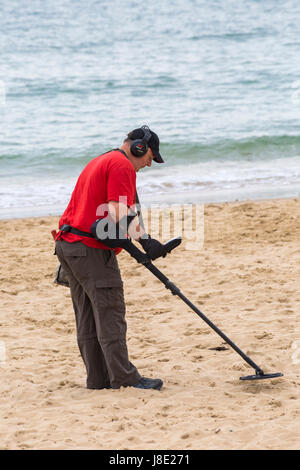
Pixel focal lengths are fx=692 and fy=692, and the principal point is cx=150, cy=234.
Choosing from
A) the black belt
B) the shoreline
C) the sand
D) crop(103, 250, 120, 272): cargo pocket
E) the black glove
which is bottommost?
the sand

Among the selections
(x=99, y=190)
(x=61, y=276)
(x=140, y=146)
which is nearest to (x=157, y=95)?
(x=61, y=276)

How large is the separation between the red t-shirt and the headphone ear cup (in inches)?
3.2

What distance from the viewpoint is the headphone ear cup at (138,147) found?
4.00m

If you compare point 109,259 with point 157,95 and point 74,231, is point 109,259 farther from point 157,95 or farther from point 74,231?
point 157,95

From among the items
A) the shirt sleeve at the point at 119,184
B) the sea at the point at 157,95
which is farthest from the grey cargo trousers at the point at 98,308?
the sea at the point at 157,95

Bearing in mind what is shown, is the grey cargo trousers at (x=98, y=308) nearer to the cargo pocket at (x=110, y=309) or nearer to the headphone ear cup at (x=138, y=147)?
the cargo pocket at (x=110, y=309)

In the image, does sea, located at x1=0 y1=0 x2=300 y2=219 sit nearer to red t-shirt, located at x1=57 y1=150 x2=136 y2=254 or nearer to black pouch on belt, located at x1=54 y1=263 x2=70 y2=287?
black pouch on belt, located at x1=54 y1=263 x2=70 y2=287

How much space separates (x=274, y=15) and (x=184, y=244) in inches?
1155

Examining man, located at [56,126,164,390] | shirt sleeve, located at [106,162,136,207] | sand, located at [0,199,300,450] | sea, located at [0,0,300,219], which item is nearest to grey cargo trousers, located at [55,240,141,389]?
man, located at [56,126,164,390]

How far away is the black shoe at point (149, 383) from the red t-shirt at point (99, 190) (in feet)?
2.98

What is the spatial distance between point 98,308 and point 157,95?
56.2 feet

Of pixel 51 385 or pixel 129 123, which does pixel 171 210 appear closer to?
pixel 51 385

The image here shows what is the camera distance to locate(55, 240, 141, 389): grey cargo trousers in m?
4.11

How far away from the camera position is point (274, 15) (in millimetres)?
34562
